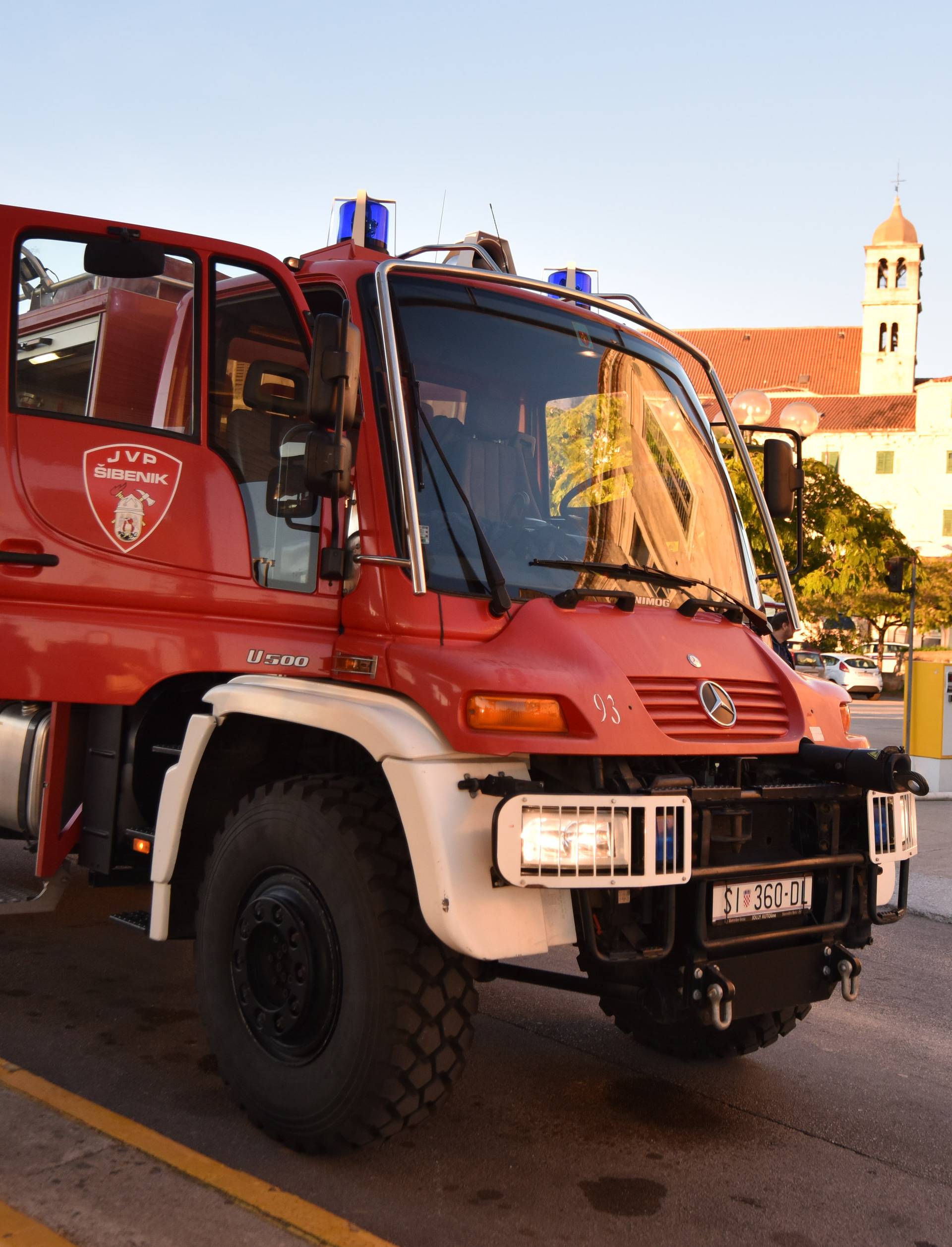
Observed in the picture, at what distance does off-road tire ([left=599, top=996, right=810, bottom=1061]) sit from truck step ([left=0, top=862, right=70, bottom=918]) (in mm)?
2000

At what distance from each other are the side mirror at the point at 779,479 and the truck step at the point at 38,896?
3.07 metres

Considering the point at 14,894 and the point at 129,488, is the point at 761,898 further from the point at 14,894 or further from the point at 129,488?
the point at 14,894

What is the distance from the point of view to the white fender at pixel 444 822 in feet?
11.1

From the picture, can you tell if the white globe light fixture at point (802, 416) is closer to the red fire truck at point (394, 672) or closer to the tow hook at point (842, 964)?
the red fire truck at point (394, 672)

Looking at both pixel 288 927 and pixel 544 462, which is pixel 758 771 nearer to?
pixel 544 462

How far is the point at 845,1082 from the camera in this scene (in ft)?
15.5

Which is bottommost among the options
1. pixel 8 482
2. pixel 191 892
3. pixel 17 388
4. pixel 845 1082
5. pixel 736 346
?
pixel 845 1082

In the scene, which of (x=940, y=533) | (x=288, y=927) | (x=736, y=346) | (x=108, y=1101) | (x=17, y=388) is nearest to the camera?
(x=288, y=927)

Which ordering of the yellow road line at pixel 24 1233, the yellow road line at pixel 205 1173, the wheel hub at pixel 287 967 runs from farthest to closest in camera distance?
the wheel hub at pixel 287 967 < the yellow road line at pixel 205 1173 < the yellow road line at pixel 24 1233

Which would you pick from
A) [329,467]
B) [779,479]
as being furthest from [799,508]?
[329,467]

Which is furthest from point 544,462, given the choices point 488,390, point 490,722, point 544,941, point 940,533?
point 940,533

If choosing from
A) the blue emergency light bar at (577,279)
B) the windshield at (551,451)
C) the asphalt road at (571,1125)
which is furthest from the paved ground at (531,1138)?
the blue emergency light bar at (577,279)

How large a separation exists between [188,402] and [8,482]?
67 centimetres

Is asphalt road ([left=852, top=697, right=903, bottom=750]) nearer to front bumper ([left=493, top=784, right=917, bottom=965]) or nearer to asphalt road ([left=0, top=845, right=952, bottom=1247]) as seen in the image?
asphalt road ([left=0, top=845, right=952, bottom=1247])
